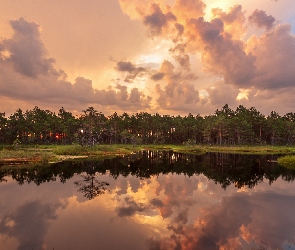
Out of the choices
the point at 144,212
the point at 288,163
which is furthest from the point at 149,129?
the point at 144,212

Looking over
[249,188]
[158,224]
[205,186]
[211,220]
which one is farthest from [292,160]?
[158,224]

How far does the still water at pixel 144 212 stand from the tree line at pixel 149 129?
7023cm

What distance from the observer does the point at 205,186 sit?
100 ft

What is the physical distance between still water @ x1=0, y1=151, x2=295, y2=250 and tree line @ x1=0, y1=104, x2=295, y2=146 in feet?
230

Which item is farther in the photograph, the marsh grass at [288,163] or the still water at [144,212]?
the marsh grass at [288,163]

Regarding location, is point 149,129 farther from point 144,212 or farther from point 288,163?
point 144,212

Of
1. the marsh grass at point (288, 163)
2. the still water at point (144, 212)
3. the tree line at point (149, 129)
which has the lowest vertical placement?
the still water at point (144, 212)

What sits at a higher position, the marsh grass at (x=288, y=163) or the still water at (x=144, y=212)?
the marsh grass at (x=288, y=163)

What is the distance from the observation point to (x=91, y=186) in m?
29.8

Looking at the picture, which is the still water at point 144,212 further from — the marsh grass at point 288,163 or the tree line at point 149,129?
the tree line at point 149,129

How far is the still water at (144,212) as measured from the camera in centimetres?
1472

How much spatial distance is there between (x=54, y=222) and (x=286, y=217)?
1920cm

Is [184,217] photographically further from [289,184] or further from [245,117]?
[245,117]

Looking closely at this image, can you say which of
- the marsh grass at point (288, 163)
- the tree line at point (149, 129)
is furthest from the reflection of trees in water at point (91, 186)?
the tree line at point (149, 129)
